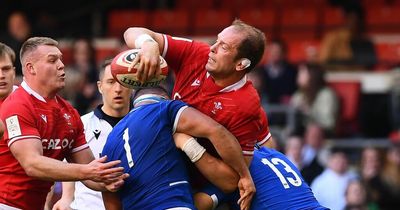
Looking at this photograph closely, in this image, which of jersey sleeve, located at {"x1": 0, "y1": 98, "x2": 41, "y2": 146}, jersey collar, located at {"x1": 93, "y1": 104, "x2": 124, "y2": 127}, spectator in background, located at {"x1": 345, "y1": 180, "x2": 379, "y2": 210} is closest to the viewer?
jersey sleeve, located at {"x1": 0, "y1": 98, "x2": 41, "y2": 146}

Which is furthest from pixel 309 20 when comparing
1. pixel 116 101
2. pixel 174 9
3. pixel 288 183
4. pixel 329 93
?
pixel 288 183

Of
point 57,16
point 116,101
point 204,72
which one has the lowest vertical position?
point 57,16

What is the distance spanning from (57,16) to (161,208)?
13.0m

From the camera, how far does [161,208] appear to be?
26.4 feet

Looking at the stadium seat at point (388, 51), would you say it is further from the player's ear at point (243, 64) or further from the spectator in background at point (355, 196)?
the player's ear at point (243, 64)

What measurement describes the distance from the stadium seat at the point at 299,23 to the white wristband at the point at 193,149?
10.6 metres

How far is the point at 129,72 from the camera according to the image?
8.06 metres

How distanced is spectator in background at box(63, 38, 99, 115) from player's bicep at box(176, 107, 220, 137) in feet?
24.2

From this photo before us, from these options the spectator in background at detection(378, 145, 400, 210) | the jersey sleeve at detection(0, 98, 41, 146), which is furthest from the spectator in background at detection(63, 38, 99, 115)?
the jersey sleeve at detection(0, 98, 41, 146)

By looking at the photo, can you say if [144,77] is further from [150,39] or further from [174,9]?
[174,9]

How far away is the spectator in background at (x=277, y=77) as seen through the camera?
15.9 meters

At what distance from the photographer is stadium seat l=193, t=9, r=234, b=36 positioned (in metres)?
19.3

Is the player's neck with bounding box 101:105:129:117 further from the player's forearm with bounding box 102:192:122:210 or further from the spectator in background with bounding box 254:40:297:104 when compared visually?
the spectator in background with bounding box 254:40:297:104

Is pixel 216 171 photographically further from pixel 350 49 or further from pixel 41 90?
pixel 350 49
